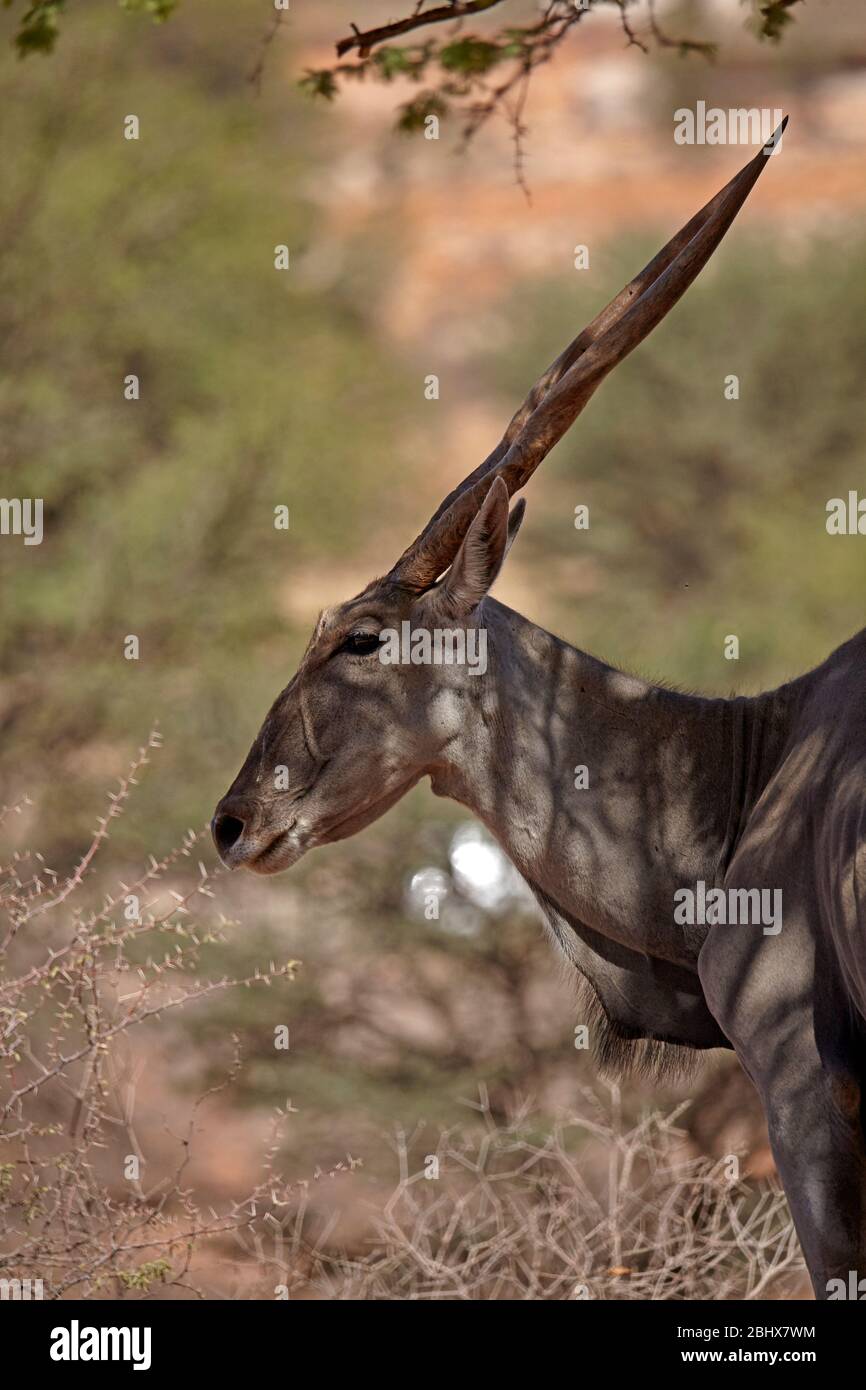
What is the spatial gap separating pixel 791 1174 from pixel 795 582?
15420mm

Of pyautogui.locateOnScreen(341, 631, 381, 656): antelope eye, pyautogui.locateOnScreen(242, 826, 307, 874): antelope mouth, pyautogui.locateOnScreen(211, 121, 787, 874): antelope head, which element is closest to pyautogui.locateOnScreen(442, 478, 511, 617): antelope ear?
pyautogui.locateOnScreen(211, 121, 787, 874): antelope head

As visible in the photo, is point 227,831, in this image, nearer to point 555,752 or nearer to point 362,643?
point 362,643

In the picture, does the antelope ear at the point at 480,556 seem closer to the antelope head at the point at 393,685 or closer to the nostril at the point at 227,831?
Answer: the antelope head at the point at 393,685

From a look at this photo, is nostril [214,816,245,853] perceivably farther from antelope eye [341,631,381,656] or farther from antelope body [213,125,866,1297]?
antelope eye [341,631,381,656]

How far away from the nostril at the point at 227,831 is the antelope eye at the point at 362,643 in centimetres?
45

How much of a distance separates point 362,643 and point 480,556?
0.34 m

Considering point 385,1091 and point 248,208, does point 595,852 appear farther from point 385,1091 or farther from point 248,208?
point 248,208

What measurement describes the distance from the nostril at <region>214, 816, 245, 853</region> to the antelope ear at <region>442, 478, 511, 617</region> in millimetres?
647

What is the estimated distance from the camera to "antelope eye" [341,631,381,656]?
14.2ft

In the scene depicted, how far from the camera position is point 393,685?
14.0 ft

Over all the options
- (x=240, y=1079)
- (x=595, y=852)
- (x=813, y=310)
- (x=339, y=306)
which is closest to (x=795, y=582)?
(x=813, y=310)

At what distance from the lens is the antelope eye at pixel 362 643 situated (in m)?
4.32

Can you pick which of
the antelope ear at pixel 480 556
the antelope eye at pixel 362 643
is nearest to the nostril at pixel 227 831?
the antelope eye at pixel 362 643
